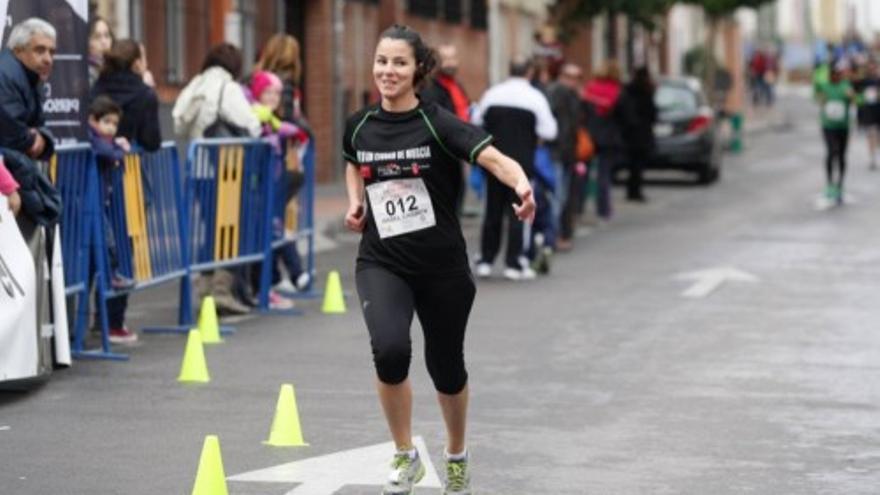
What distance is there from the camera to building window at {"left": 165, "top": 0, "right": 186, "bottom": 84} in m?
28.7

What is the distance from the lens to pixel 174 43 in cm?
2902

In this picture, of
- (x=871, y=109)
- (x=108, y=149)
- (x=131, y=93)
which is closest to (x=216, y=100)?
(x=131, y=93)

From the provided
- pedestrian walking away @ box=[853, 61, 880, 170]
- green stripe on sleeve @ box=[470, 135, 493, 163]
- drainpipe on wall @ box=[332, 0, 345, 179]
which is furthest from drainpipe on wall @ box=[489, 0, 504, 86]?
green stripe on sleeve @ box=[470, 135, 493, 163]

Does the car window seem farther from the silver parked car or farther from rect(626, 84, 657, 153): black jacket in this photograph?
rect(626, 84, 657, 153): black jacket

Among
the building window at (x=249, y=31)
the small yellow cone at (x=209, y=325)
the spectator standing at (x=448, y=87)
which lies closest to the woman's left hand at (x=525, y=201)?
the small yellow cone at (x=209, y=325)

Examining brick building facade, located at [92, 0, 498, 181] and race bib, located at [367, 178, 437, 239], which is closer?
race bib, located at [367, 178, 437, 239]

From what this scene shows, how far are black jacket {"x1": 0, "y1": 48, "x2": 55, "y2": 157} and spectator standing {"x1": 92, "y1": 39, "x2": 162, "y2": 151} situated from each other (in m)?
1.93

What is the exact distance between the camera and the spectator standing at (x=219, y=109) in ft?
54.7

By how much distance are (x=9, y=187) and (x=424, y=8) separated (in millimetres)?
30454

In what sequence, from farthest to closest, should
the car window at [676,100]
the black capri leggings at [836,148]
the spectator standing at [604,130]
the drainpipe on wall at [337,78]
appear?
the car window at [676,100] < the drainpipe on wall at [337,78] < the black capri leggings at [836,148] < the spectator standing at [604,130]

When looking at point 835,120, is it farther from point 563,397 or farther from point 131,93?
point 563,397

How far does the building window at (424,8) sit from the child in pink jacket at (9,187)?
2911 cm

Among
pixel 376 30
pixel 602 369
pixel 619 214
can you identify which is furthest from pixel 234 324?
pixel 376 30

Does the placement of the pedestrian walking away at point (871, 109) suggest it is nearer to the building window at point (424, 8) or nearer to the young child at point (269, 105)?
the building window at point (424, 8)
